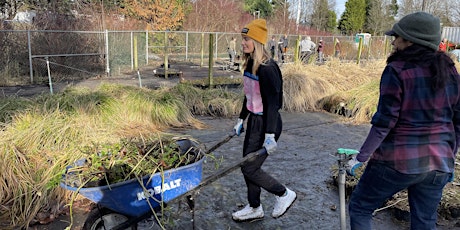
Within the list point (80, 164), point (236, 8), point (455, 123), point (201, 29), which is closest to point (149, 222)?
point (80, 164)

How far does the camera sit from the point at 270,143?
127 inches

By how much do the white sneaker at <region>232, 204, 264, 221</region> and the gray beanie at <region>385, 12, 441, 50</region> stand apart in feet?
6.81

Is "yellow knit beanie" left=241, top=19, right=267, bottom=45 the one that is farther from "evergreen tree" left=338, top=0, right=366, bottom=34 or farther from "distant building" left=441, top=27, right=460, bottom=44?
"evergreen tree" left=338, top=0, right=366, bottom=34

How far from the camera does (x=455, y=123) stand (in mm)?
2555

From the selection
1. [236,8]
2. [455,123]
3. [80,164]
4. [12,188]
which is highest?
[236,8]

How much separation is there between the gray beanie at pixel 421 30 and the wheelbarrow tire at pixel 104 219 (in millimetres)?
2254

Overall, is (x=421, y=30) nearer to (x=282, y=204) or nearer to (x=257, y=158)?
(x=257, y=158)

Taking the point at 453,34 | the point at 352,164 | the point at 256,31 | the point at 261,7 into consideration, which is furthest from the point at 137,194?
the point at 261,7

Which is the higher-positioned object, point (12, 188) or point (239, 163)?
point (239, 163)

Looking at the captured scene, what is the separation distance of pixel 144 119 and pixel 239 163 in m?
3.87

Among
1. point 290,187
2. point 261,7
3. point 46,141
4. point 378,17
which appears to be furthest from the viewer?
point 378,17

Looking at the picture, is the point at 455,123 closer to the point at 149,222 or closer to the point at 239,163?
the point at 239,163

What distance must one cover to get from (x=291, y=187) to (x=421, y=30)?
2.63 m

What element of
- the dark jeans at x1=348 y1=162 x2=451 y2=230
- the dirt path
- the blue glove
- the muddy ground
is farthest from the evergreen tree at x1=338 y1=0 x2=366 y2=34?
the dark jeans at x1=348 y1=162 x2=451 y2=230
